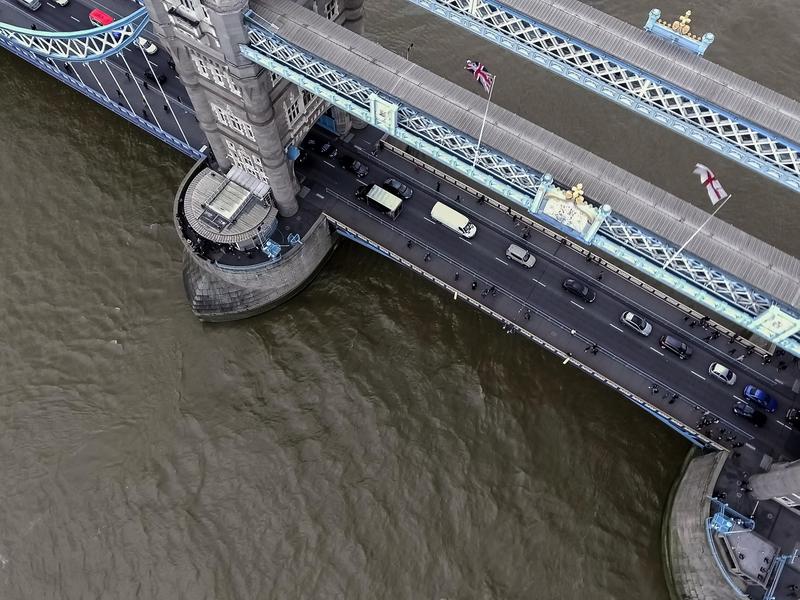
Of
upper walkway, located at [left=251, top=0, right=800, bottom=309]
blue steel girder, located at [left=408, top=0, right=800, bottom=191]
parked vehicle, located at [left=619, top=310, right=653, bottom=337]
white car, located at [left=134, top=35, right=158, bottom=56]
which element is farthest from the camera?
white car, located at [left=134, top=35, right=158, bottom=56]

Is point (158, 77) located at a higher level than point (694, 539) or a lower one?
higher

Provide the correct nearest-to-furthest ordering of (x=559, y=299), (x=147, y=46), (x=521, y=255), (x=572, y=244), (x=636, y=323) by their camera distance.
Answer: (x=636, y=323) < (x=559, y=299) < (x=521, y=255) < (x=572, y=244) < (x=147, y=46)

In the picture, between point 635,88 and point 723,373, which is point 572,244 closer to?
point 723,373

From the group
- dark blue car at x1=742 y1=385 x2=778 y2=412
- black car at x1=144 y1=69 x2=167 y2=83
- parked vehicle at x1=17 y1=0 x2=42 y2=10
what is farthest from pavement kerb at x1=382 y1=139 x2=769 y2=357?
parked vehicle at x1=17 y1=0 x2=42 y2=10

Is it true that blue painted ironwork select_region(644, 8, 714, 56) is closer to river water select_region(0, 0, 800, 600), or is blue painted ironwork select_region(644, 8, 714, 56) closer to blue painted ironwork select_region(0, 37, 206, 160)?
river water select_region(0, 0, 800, 600)

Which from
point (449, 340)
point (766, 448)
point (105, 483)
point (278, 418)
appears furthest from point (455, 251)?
point (105, 483)

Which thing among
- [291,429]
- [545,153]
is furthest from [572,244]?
[291,429]

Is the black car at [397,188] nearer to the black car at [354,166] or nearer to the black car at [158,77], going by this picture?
the black car at [354,166]
